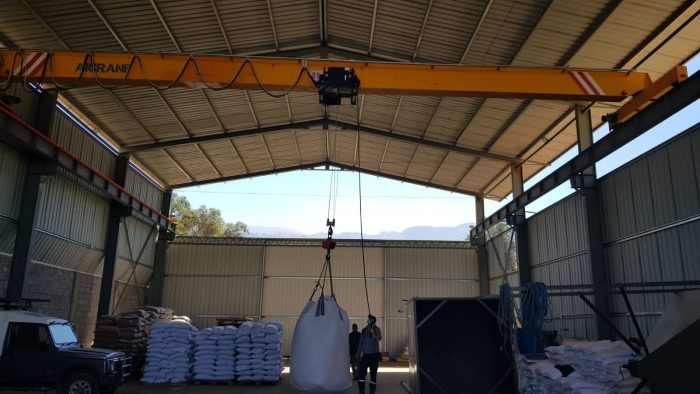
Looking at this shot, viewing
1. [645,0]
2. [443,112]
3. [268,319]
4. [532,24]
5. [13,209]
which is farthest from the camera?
[268,319]

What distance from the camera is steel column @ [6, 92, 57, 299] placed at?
43.0ft

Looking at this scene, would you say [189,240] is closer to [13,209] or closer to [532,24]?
[13,209]

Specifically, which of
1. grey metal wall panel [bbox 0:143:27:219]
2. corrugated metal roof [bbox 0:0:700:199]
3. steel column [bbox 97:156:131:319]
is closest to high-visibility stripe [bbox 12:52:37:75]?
corrugated metal roof [bbox 0:0:700:199]

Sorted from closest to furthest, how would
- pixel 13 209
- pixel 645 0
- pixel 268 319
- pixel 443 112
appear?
pixel 645 0 → pixel 13 209 → pixel 443 112 → pixel 268 319

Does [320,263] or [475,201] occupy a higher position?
[475,201]

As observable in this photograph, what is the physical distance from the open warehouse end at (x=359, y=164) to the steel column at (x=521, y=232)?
3.1 inches

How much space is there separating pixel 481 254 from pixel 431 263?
8.11ft

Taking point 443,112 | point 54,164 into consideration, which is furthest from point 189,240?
point 443,112

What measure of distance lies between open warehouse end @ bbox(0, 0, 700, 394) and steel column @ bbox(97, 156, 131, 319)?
0.08 metres

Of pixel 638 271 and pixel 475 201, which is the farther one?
pixel 475 201

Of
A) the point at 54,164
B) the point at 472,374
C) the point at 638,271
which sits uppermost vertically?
the point at 54,164

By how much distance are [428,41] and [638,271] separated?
26.4 ft

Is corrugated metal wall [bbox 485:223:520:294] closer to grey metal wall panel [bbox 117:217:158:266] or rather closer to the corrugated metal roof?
the corrugated metal roof

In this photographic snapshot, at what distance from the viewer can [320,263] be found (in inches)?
979
